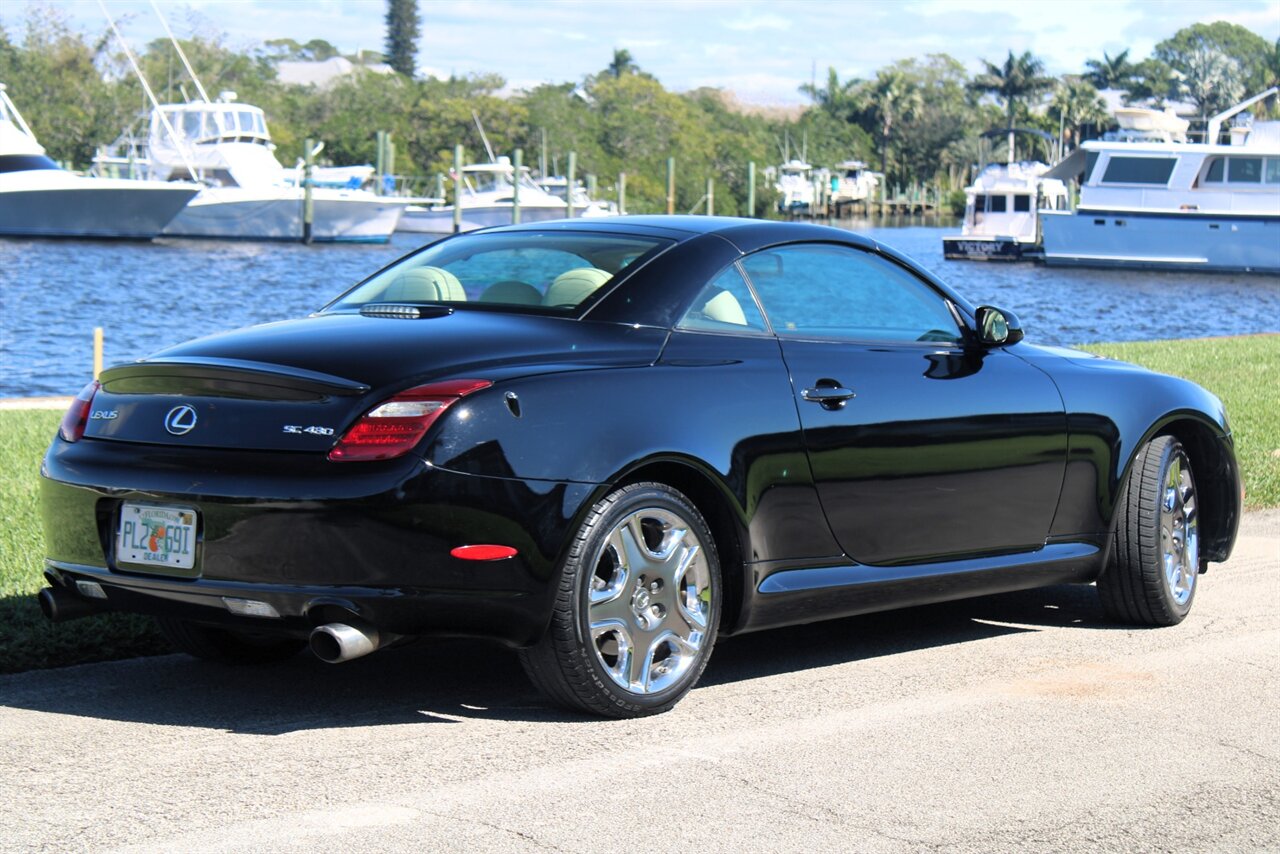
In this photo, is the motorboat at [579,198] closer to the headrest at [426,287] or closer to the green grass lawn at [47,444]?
the green grass lawn at [47,444]

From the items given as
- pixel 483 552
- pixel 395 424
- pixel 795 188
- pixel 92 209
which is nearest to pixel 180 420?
pixel 395 424

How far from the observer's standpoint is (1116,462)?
262 inches

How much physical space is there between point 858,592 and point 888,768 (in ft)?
3.53

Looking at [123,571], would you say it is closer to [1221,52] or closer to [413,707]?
[413,707]

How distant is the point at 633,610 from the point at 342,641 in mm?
867

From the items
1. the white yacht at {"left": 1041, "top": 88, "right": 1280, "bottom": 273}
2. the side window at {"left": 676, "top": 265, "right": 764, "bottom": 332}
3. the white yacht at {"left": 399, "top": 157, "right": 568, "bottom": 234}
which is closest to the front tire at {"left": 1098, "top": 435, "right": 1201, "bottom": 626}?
the side window at {"left": 676, "top": 265, "right": 764, "bottom": 332}

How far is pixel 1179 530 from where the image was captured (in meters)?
7.03

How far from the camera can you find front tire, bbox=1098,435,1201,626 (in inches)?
265

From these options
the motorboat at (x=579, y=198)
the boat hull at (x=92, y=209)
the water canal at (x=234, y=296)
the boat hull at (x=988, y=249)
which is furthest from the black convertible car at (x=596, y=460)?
the motorboat at (x=579, y=198)

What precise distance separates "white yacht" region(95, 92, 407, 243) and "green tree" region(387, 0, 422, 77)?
370ft

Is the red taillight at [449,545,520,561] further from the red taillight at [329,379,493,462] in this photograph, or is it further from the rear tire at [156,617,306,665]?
the rear tire at [156,617,306,665]

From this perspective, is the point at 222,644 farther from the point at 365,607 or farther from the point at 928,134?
the point at 928,134

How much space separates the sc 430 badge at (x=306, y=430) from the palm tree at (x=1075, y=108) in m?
141

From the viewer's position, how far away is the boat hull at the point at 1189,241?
55641mm
